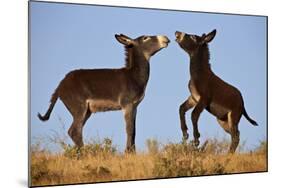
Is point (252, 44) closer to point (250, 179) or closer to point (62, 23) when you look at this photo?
point (250, 179)

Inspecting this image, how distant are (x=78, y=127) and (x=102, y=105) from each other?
8.9 inches

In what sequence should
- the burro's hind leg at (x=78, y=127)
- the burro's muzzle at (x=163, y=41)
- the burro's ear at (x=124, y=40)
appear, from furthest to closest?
the burro's muzzle at (x=163, y=41) < the burro's ear at (x=124, y=40) < the burro's hind leg at (x=78, y=127)

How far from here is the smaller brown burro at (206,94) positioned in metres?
3.97

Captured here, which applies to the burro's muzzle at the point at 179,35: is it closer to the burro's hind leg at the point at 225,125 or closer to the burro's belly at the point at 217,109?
the burro's belly at the point at 217,109

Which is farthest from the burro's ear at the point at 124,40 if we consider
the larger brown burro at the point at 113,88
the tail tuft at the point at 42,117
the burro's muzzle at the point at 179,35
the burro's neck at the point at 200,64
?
the tail tuft at the point at 42,117

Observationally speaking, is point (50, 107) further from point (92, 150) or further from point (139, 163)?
point (139, 163)

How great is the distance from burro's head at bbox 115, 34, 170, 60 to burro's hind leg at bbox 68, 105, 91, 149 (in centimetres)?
54

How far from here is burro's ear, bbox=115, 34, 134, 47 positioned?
149 inches

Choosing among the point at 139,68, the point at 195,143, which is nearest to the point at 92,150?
the point at 139,68

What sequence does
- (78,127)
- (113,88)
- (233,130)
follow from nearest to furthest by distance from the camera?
(78,127)
(113,88)
(233,130)

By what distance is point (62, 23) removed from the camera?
3631 millimetres

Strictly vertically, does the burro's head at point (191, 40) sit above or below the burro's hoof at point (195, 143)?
above

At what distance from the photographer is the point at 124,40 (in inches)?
149

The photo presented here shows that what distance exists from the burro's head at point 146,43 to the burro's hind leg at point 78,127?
0.54 meters
